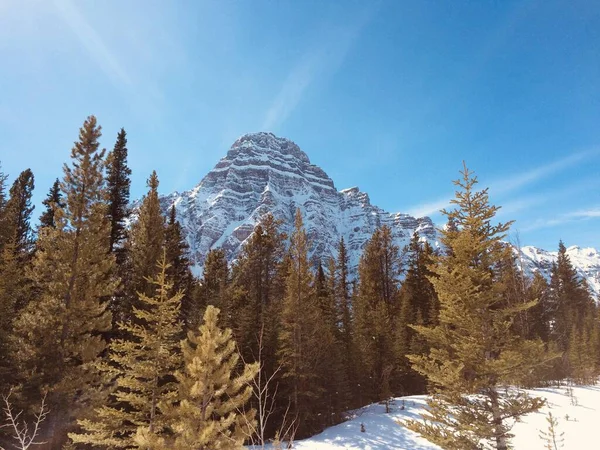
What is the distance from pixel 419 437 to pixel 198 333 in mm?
13331

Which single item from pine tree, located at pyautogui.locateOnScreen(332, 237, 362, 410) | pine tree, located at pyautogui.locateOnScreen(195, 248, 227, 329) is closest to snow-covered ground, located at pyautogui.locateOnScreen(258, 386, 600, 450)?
pine tree, located at pyautogui.locateOnScreen(332, 237, 362, 410)

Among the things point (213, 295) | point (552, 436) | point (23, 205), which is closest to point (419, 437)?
point (552, 436)

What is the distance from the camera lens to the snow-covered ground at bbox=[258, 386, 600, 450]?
52.2ft

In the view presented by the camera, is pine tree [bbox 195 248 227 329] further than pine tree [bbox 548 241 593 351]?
No

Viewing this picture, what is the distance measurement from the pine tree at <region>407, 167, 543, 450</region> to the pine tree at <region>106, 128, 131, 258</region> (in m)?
21.0

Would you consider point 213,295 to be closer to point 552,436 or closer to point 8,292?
point 8,292

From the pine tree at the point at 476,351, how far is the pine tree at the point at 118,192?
2103 cm

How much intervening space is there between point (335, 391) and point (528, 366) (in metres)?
16.3

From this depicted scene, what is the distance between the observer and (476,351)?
1095 cm

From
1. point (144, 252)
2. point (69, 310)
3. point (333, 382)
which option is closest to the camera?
point (69, 310)

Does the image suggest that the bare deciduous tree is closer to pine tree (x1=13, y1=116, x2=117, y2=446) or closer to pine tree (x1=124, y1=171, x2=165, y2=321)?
pine tree (x1=13, y1=116, x2=117, y2=446)

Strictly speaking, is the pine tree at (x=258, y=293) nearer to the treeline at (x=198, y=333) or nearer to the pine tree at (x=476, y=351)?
the treeline at (x=198, y=333)

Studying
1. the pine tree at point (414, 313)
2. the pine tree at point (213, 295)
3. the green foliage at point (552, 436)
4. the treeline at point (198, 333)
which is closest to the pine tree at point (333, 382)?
the treeline at point (198, 333)

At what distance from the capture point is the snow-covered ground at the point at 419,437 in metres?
15.9
